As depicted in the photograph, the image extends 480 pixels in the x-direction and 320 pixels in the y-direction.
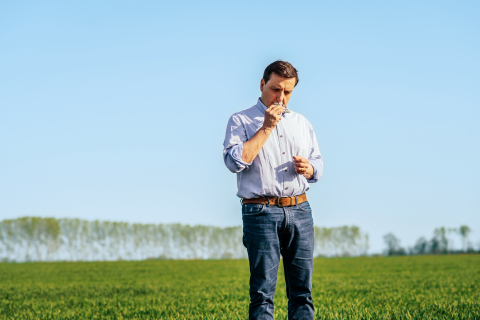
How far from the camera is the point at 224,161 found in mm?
3555

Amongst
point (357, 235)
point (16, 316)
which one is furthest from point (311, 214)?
point (357, 235)

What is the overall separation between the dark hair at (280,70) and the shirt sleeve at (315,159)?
1.83 ft

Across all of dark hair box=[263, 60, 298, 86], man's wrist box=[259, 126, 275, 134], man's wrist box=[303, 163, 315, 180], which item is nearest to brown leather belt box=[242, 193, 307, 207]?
man's wrist box=[303, 163, 315, 180]

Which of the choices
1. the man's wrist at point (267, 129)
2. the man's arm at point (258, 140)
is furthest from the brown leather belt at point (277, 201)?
the man's wrist at point (267, 129)

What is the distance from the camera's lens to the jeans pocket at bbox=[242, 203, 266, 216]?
343cm

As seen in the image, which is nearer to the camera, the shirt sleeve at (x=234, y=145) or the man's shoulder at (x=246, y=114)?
the shirt sleeve at (x=234, y=145)

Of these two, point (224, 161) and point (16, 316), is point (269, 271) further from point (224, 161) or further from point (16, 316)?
point (16, 316)

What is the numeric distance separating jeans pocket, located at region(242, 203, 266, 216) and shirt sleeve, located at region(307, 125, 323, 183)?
0.57 metres

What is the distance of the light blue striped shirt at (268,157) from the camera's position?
11.4ft

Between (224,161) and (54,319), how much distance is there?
5531mm

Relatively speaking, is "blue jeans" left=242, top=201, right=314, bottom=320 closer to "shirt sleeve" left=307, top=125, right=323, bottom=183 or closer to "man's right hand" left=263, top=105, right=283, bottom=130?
"shirt sleeve" left=307, top=125, right=323, bottom=183

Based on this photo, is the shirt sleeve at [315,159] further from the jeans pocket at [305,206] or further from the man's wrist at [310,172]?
the jeans pocket at [305,206]

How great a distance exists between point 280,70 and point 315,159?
0.82 metres

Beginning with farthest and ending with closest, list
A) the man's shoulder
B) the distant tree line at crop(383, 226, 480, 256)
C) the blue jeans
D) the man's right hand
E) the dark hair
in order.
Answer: the distant tree line at crop(383, 226, 480, 256) → the man's shoulder → the dark hair → the blue jeans → the man's right hand
